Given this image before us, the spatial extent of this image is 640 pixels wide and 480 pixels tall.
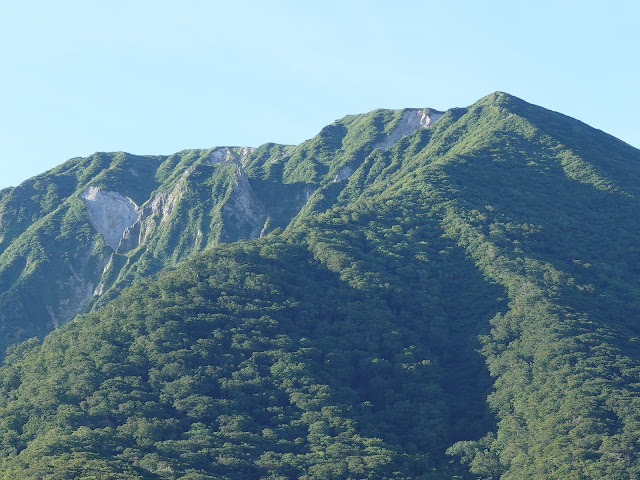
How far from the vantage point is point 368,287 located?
138000 mm

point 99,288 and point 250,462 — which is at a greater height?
point 99,288

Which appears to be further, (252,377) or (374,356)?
(374,356)

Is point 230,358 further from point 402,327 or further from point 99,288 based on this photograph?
point 99,288

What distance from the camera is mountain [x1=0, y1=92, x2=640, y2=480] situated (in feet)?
336

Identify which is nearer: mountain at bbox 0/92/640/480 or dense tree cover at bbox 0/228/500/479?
dense tree cover at bbox 0/228/500/479

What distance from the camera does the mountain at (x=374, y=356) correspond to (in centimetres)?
10256

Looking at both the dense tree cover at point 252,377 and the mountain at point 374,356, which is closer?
the dense tree cover at point 252,377

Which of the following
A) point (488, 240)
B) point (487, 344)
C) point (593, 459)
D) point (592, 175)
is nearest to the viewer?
point (593, 459)

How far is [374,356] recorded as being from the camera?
12375 cm

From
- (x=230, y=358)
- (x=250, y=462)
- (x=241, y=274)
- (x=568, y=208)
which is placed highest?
(x=568, y=208)

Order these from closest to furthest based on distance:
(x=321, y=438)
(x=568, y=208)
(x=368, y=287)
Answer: (x=321, y=438) < (x=368, y=287) < (x=568, y=208)

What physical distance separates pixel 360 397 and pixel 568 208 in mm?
66096

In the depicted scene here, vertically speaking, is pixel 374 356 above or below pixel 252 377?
above

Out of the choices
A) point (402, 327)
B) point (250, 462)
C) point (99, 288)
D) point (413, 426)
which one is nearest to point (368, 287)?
point (402, 327)
